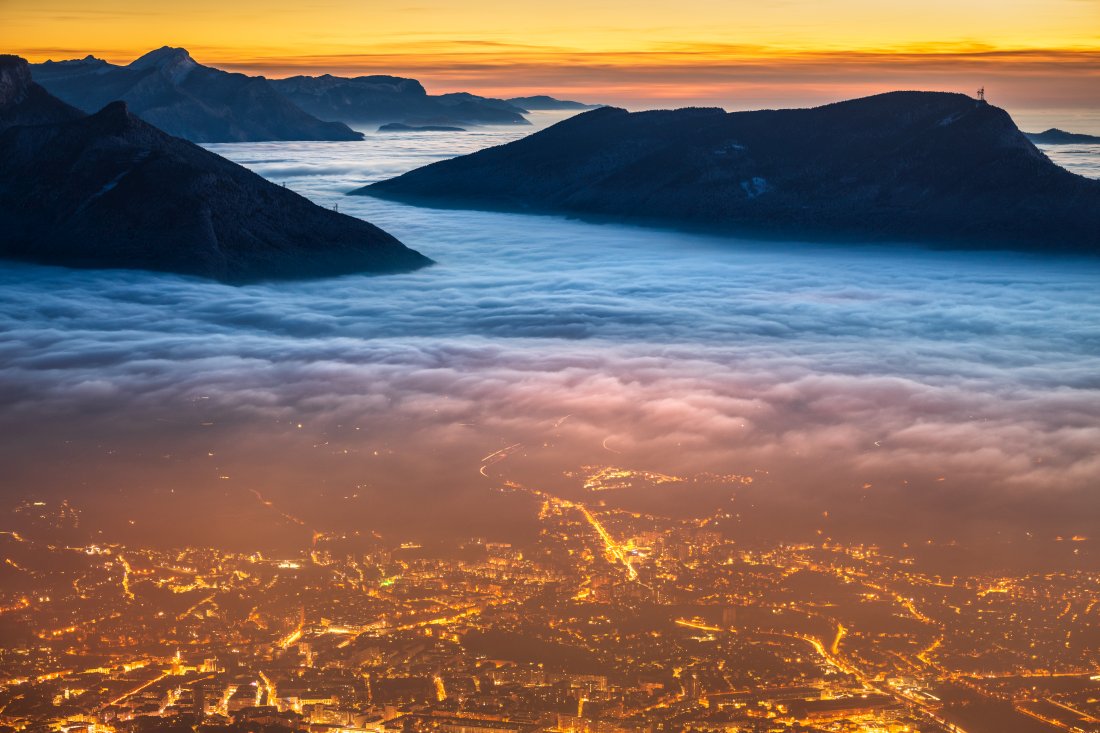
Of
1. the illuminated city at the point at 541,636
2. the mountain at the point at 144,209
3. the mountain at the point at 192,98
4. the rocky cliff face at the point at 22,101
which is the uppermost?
the mountain at the point at 192,98

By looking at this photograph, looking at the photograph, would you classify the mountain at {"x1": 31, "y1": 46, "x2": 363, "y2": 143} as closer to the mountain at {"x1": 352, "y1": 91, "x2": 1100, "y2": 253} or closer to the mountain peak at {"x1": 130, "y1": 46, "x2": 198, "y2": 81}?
the mountain peak at {"x1": 130, "y1": 46, "x2": 198, "y2": 81}

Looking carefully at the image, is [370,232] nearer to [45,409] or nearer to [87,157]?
[87,157]

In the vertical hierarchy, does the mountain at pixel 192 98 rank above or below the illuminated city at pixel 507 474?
above

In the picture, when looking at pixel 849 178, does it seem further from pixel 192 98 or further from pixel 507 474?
pixel 192 98

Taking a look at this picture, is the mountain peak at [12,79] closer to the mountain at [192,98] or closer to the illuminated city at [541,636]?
the illuminated city at [541,636]

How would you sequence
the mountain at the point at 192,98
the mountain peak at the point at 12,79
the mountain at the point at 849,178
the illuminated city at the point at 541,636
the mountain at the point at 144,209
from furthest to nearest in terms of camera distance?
1. the mountain at the point at 192,98
2. the mountain at the point at 849,178
3. the mountain peak at the point at 12,79
4. the mountain at the point at 144,209
5. the illuminated city at the point at 541,636

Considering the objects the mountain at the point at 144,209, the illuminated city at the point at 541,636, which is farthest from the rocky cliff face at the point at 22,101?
the illuminated city at the point at 541,636
